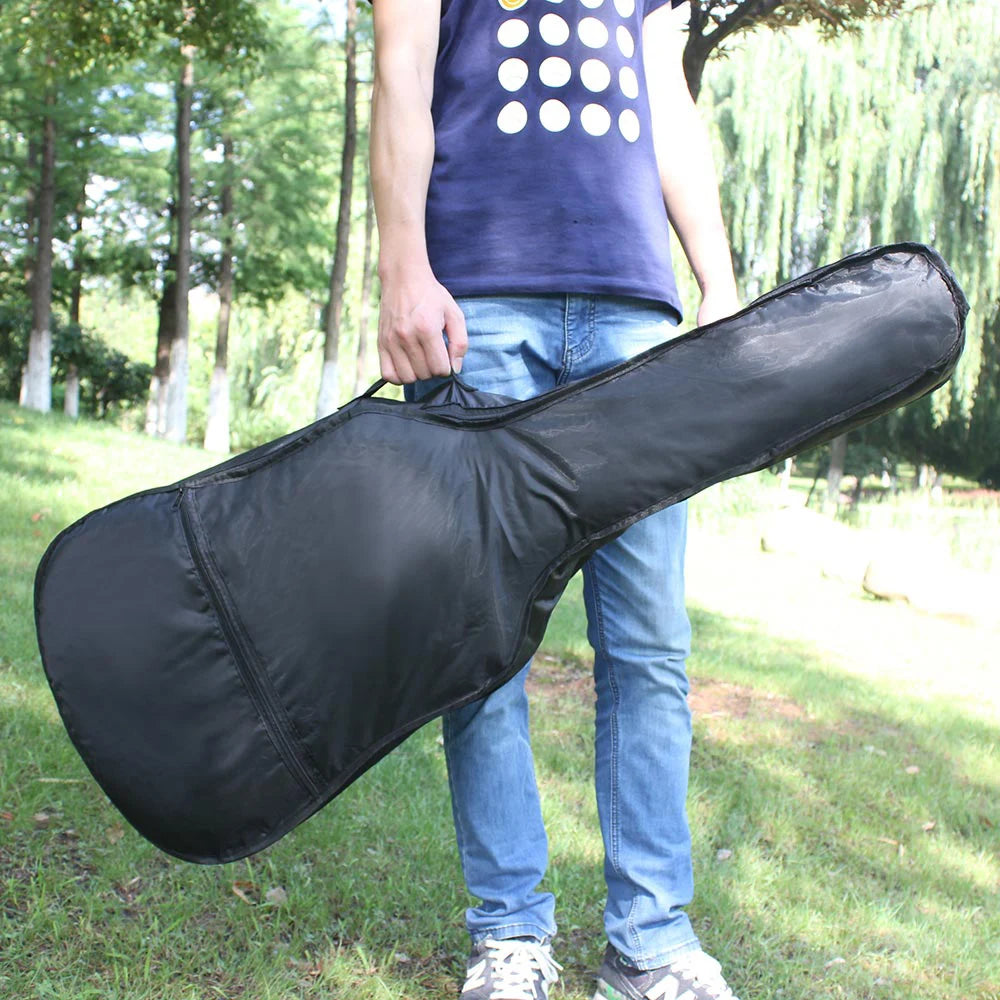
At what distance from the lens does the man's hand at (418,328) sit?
62.9 inches

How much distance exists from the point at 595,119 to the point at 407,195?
13.4 inches

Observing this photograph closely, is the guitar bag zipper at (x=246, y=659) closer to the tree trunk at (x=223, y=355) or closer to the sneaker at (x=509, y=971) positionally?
the sneaker at (x=509, y=971)

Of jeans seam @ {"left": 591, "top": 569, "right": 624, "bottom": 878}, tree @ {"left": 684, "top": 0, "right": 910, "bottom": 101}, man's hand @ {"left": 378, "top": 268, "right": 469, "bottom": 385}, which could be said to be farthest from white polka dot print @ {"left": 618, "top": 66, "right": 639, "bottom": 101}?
tree @ {"left": 684, "top": 0, "right": 910, "bottom": 101}

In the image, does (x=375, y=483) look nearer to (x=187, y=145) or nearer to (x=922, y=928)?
(x=922, y=928)

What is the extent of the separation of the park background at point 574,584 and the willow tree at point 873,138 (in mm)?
44

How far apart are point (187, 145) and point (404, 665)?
14.6 m

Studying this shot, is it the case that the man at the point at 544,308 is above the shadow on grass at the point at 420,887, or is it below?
above

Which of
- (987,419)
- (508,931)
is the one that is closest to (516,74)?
(508,931)

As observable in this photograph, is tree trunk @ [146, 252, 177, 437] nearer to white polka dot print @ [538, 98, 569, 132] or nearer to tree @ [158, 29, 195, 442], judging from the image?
tree @ [158, 29, 195, 442]

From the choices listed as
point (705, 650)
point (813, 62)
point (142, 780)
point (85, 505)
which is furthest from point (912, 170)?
point (142, 780)

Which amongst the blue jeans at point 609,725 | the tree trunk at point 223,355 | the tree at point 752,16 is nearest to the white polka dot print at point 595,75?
the blue jeans at point 609,725

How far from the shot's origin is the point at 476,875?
1.79m

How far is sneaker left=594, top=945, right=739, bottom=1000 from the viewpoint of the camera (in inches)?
69.4

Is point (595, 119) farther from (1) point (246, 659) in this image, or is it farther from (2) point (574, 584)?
(2) point (574, 584)
